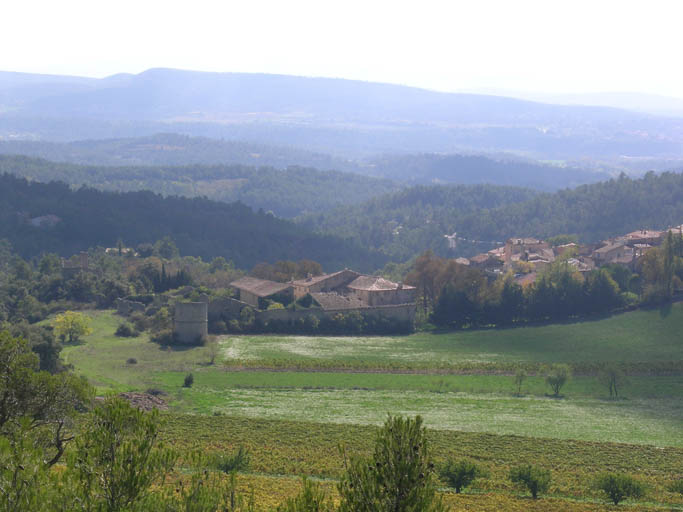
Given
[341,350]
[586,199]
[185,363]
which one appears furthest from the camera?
[586,199]

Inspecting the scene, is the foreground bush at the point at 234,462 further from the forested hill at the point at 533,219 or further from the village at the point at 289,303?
the forested hill at the point at 533,219

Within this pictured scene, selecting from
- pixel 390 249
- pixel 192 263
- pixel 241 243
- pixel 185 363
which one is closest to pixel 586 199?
pixel 390 249

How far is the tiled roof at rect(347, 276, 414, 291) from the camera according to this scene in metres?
68.4

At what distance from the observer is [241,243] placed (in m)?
118

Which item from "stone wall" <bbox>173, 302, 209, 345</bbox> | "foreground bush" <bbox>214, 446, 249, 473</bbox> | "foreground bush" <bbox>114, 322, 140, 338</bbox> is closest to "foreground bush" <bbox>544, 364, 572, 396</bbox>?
"foreground bush" <bbox>214, 446, 249, 473</bbox>

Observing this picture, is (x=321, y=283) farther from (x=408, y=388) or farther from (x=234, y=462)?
(x=234, y=462)

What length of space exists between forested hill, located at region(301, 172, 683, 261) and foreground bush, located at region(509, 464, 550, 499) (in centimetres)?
9554

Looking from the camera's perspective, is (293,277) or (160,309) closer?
(160,309)

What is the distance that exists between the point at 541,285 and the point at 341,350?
1972cm

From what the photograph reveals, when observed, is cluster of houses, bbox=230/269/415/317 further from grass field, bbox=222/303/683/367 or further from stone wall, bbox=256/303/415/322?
grass field, bbox=222/303/683/367

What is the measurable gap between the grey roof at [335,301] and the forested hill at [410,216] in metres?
58.8

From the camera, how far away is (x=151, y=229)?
388 ft

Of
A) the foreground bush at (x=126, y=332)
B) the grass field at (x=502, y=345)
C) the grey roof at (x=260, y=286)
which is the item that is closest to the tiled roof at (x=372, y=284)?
the grey roof at (x=260, y=286)

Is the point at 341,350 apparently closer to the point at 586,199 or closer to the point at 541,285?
the point at 541,285
